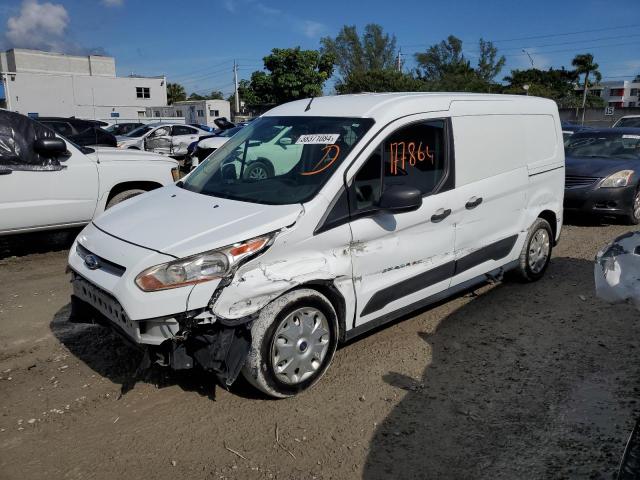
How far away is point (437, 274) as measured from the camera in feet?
13.8

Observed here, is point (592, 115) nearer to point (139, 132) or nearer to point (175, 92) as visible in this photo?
point (139, 132)

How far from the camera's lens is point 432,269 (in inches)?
163

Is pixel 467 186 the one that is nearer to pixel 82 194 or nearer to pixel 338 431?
pixel 338 431

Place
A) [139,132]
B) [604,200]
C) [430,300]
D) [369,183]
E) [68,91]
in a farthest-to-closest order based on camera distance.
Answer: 1. [68,91]
2. [139,132]
3. [604,200]
4. [430,300]
5. [369,183]

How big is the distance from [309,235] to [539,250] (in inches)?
130

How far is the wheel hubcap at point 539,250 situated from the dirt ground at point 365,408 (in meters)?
0.82

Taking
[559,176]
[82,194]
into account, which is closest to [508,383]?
[559,176]

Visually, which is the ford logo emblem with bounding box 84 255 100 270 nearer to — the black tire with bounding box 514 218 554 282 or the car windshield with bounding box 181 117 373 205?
the car windshield with bounding box 181 117 373 205

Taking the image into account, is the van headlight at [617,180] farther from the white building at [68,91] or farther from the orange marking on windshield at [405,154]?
the white building at [68,91]

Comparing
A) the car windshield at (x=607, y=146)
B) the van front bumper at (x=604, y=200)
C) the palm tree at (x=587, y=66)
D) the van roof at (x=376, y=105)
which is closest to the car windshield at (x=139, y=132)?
the car windshield at (x=607, y=146)

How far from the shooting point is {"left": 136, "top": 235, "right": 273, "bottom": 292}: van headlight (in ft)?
9.90

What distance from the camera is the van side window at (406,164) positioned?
3.67m

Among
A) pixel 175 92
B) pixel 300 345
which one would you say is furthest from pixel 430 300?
pixel 175 92

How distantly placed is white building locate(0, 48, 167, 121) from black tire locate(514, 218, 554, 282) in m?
46.2
